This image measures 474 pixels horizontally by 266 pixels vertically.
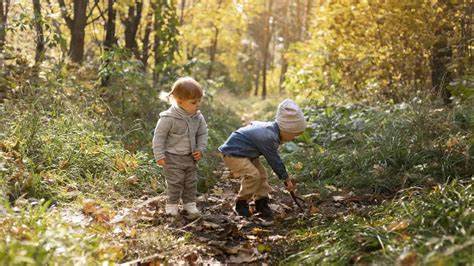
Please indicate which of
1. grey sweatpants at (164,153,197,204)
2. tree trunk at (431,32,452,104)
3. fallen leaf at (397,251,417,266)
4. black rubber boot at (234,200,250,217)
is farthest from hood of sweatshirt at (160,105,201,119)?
tree trunk at (431,32,452,104)

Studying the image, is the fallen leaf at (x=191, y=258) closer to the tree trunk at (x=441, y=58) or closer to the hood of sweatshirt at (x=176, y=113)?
the hood of sweatshirt at (x=176, y=113)

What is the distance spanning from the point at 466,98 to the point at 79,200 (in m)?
5.25

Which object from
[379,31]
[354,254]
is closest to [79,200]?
[354,254]

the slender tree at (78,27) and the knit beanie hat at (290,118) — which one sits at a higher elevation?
the slender tree at (78,27)

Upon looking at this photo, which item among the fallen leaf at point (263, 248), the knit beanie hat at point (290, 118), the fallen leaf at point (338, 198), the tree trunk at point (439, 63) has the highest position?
the tree trunk at point (439, 63)

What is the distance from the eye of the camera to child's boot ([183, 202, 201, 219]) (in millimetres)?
4648

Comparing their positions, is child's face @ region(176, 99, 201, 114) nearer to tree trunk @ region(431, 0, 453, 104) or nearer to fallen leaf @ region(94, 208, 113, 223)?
fallen leaf @ region(94, 208, 113, 223)

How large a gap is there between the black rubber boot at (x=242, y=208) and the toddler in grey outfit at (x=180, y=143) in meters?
0.40

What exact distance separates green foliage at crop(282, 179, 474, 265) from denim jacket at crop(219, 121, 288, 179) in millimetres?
1070

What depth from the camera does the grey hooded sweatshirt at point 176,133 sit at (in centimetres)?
461

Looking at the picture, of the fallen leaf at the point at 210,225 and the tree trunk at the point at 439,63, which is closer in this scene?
the fallen leaf at the point at 210,225

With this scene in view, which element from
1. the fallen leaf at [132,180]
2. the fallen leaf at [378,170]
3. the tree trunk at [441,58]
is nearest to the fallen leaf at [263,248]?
the fallen leaf at [132,180]

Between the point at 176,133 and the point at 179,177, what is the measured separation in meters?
0.41

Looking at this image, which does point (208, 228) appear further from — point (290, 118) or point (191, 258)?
point (290, 118)
